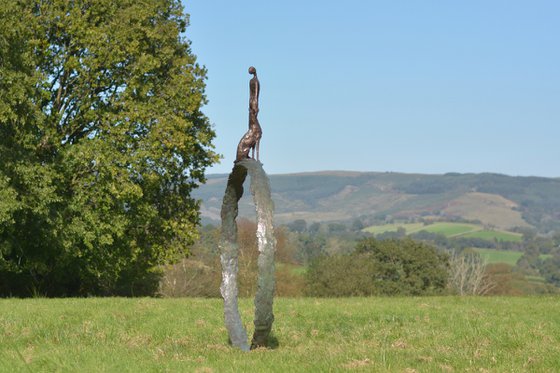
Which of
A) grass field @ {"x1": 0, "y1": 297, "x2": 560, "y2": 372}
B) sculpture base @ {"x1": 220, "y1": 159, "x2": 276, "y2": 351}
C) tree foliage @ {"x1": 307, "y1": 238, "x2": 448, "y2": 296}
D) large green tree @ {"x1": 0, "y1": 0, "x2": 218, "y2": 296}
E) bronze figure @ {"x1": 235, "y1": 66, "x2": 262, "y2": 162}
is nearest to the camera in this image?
→ grass field @ {"x1": 0, "y1": 297, "x2": 560, "y2": 372}

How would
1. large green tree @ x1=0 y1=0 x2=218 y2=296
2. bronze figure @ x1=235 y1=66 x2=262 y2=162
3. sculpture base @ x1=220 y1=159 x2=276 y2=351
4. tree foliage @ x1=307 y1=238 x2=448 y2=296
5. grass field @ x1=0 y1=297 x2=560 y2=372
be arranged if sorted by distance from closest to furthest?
grass field @ x1=0 y1=297 x2=560 y2=372
sculpture base @ x1=220 y1=159 x2=276 y2=351
bronze figure @ x1=235 y1=66 x2=262 y2=162
large green tree @ x1=0 y1=0 x2=218 y2=296
tree foliage @ x1=307 y1=238 x2=448 y2=296

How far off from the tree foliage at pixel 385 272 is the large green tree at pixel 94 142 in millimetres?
34385

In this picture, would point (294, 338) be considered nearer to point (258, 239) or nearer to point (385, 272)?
point (258, 239)

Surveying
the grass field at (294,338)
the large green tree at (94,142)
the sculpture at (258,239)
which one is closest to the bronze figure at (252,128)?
the sculpture at (258,239)

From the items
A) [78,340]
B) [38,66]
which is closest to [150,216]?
[38,66]

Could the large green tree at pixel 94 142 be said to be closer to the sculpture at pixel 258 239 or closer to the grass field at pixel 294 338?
the grass field at pixel 294 338

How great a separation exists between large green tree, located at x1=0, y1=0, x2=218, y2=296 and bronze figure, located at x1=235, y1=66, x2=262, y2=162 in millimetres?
15948

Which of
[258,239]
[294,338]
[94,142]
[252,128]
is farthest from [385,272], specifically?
[258,239]

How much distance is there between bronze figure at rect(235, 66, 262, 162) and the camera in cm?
1464

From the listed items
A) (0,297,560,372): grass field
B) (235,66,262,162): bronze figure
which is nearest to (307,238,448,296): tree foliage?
(0,297,560,372): grass field

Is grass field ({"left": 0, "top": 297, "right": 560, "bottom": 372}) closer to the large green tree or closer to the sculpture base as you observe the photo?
the sculpture base

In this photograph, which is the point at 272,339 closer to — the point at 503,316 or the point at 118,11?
the point at 503,316

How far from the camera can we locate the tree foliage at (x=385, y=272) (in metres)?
67.5

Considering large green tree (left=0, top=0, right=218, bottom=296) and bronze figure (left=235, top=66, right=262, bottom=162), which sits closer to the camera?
bronze figure (left=235, top=66, right=262, bottom=162)
